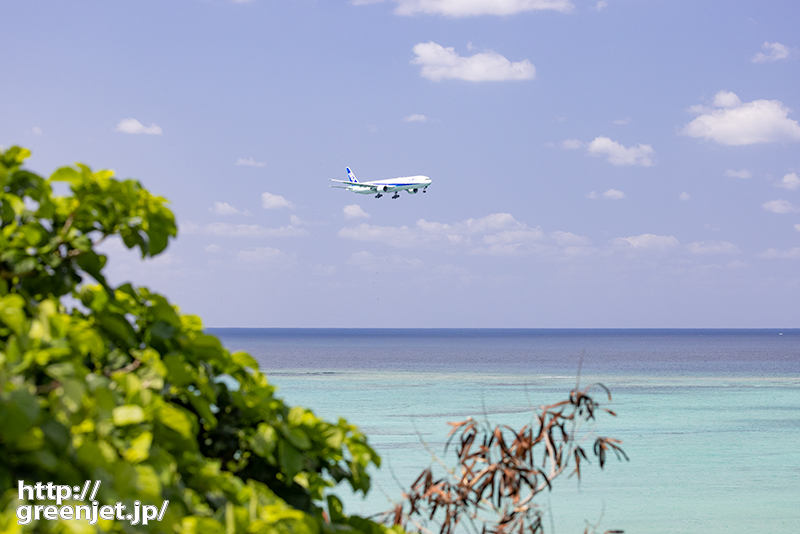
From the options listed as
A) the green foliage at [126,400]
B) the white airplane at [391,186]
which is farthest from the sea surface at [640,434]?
the white airplane at [391,186]

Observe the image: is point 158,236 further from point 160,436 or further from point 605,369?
point 605,369

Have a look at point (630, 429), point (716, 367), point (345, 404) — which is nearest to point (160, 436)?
point (630, 429)

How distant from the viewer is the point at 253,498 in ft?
6.51

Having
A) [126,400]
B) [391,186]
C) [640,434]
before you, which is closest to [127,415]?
[126,400]

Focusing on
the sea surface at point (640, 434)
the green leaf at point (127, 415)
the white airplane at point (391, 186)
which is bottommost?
the sea surface at point (640, 434)

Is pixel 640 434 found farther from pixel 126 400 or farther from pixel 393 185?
pixel 393 185

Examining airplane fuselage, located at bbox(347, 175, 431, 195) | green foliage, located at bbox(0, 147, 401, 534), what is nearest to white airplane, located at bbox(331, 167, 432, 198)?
airplane fuselage, located at bbox(347, 175, 431, 195)

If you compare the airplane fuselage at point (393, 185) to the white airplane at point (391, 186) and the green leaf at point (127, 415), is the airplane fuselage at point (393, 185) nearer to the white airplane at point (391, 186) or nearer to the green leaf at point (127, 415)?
the white airplane at point (391, 186)

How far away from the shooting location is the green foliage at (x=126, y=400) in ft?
5.29

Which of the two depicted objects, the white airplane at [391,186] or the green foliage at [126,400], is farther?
the white airplane at [391,186]

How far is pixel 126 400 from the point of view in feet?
5.83

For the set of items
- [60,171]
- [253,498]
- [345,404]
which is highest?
[60,171]

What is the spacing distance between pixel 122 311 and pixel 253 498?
0.72m

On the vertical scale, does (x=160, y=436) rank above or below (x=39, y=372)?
below
